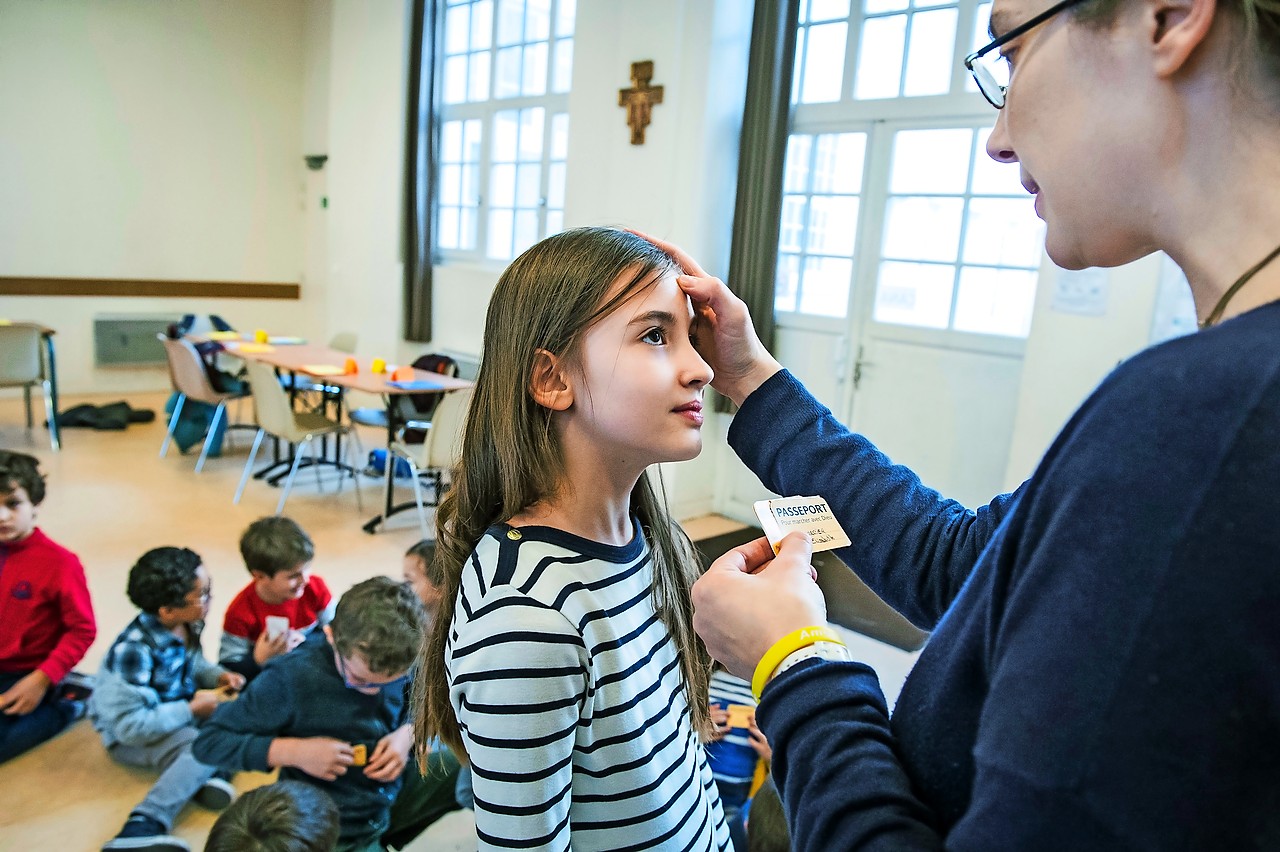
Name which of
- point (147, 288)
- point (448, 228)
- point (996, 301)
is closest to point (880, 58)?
point (996, 301)

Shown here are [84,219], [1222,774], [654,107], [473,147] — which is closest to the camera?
[1222,774]

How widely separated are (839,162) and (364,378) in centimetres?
280

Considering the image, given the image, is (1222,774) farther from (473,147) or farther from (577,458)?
(473,147)

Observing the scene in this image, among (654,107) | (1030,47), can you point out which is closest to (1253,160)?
(1030,47)

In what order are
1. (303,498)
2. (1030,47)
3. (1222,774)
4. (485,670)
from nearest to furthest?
1. (1222,774)
2. (1030,47)
3. (485,670)
4. (303,498)

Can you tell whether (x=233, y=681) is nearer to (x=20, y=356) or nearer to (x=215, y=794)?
(x=215, y=794)

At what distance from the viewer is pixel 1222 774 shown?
1.40 ft

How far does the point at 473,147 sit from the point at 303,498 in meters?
3.07

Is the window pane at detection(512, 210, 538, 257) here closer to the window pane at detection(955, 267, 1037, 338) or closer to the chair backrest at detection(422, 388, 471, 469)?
the chair backrest at detection(422, 388, 471, 469)

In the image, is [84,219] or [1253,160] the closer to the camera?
[1253,160]

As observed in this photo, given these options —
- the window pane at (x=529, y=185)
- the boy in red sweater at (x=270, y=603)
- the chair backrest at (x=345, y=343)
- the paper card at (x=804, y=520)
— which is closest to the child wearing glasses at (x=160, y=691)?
the boy in red sweater at (x=270, y=603)

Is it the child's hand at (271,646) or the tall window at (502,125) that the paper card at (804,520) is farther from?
the tall window at (502,125)

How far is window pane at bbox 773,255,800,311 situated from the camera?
4699mm

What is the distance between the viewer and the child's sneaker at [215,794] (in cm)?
225
